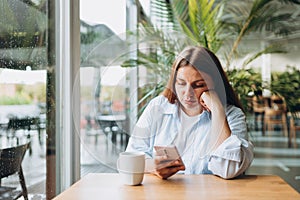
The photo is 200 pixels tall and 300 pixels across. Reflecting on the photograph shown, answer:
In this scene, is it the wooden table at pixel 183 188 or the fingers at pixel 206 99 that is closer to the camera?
the wooden table at pixel 183 188

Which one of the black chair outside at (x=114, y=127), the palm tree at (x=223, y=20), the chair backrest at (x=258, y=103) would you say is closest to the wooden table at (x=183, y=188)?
the black chair outside at (x=114, y=127)

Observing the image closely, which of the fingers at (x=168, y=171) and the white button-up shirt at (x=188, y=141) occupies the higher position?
the white button-up shirt at (x=188, y=141)

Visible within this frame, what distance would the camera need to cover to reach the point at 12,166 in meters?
1.23

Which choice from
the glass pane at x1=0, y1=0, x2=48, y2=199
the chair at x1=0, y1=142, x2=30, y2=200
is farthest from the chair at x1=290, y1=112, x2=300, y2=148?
the chair at x1=0, y1=142, x2=30, y2=200

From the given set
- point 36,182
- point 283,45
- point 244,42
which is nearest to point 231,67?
point 244,42

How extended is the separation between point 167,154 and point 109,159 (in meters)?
0.21

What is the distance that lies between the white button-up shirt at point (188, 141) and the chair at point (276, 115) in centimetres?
132

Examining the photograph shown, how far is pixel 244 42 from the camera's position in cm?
272

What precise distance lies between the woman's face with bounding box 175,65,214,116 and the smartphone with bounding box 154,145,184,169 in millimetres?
139

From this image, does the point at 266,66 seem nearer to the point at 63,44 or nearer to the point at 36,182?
the point at 63,44

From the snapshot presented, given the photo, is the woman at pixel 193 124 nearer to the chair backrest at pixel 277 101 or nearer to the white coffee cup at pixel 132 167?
the white coffee cup at pixel 132 167

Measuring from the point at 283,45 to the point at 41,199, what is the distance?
200cm

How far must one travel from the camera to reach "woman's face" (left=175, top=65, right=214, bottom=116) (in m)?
1.29

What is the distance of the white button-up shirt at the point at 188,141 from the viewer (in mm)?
1321
